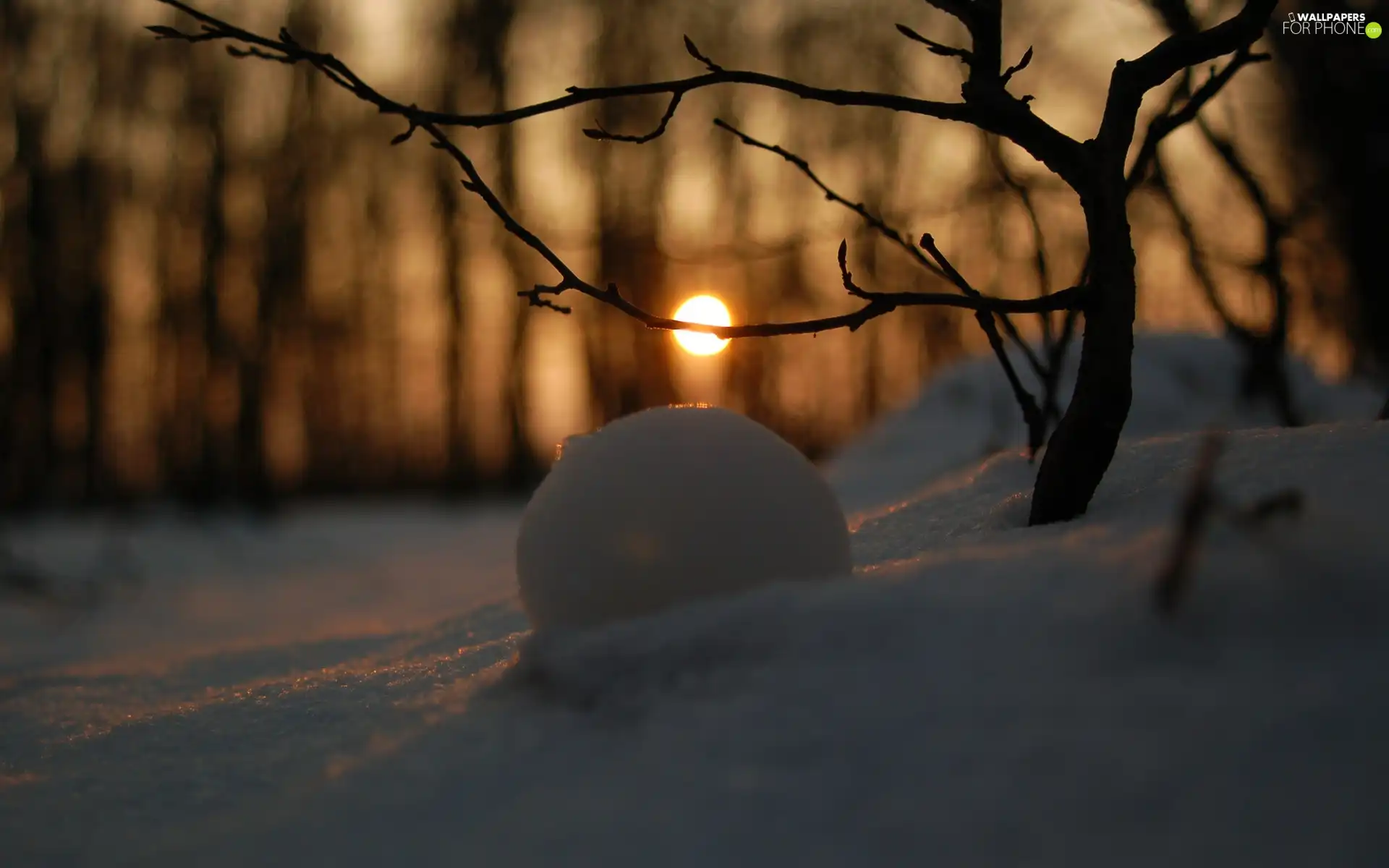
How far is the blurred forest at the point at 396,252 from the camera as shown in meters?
15.0

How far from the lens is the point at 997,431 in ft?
19.3

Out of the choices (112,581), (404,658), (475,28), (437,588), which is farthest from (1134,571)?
(475,28)

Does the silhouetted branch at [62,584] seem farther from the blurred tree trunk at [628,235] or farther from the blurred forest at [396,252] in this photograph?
the blurred tree trunk at [628,235]

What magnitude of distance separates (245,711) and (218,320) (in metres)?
15.2

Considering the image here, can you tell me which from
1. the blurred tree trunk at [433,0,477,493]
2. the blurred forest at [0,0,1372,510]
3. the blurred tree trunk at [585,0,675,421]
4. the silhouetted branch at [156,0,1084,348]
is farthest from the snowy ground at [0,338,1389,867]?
the blurred tree trunk at [433,0,477,493]

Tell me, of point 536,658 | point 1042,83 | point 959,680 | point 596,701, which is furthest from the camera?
point 1042,83

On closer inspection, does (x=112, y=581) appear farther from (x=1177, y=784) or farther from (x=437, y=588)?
(x=1177, y=784)

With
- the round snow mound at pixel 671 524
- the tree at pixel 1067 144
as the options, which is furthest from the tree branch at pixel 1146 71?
Answer: the round snow mound at pixel 671 524

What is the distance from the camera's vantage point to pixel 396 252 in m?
18.0

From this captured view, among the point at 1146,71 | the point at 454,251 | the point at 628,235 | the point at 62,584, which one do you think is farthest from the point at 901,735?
the point at 454,251

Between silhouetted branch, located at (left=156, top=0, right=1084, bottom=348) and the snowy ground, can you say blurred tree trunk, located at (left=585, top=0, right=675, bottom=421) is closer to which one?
silhouetted branch, located at (left=156, top=0, right=1084, bottom=348)

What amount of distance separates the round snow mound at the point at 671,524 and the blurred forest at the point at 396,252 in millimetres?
9449

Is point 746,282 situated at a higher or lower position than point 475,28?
lower

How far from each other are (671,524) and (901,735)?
0.65 m
